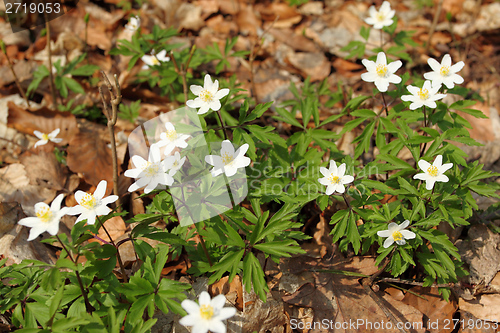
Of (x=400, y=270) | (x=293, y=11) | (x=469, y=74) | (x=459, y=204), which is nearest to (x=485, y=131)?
(x=469, y=74)

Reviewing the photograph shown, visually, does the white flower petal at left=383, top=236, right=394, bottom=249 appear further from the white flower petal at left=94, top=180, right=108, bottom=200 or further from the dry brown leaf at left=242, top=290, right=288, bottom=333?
the white flower petal at left=94, top=180, right=108, bottom=200

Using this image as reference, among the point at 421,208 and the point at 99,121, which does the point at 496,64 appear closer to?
the point at 421,208

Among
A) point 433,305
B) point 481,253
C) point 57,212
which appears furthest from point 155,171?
point 481,253

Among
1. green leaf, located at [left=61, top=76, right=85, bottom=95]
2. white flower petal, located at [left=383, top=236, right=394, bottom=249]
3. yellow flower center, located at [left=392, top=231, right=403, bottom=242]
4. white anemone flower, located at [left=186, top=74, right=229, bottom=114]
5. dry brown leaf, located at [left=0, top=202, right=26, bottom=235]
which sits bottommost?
dry brown leaf, located at [left=0, top=202, right=26, bottom=235]

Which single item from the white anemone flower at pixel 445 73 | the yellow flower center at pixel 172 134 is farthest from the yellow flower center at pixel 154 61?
the white anemone flower at pixel 445 73

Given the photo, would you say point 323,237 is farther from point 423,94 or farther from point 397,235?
point 423,94

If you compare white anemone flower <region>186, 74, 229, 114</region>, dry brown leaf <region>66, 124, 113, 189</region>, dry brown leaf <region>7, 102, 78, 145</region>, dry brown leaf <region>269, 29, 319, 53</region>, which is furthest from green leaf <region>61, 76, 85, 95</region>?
dry brown leaf <region>269, 29, 319, 53</region>
